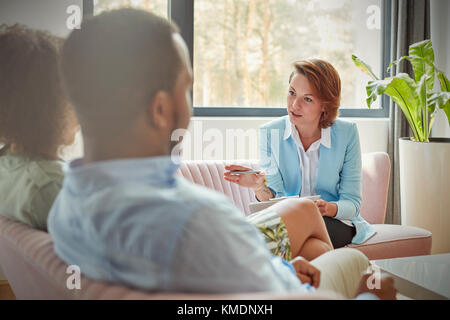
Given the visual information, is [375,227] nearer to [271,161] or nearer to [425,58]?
[271,161]

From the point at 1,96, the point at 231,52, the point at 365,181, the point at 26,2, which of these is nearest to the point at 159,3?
the point at 231,52

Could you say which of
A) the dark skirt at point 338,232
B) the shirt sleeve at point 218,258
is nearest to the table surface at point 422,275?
the dark skirt at point 338,232

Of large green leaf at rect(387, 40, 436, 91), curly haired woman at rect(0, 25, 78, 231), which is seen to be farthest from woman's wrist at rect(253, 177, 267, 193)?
large green leaf at rect(387, 40, 436, 91)

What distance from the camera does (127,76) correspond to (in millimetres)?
Answer: 664

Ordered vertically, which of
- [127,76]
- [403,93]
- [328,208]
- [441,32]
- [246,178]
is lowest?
[328,208]

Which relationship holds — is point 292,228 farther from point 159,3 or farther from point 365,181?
point 159,3

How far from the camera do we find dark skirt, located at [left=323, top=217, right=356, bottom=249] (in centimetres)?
203

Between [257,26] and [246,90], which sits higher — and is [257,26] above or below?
above

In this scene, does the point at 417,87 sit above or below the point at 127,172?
above

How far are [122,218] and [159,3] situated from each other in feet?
7.63

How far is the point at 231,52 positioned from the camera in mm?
3029

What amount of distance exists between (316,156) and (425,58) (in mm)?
1183

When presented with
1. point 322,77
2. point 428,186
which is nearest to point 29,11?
point 322,77

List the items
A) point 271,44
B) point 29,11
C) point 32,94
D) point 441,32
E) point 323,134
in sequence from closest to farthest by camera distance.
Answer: point 32,94
point 323,134
point 29,11
point 271,44
point 441,32
